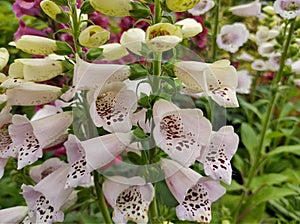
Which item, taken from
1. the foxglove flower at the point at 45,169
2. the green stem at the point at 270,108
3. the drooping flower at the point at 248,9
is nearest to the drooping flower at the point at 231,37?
the drooping flower at the point at 248,9

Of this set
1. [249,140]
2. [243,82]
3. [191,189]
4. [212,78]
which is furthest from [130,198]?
[243,82]

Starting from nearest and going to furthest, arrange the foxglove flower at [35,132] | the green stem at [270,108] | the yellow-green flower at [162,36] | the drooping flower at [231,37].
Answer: the yellow-green flower at [162,36] < the foxglove flower at [35,132] < the green stem at [270,108] < the drooping flower at [231,37]

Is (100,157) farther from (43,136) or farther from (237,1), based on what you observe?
(237,1)

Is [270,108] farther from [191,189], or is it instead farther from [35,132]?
[35,132]

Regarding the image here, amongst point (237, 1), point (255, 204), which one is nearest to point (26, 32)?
point (255, 204)

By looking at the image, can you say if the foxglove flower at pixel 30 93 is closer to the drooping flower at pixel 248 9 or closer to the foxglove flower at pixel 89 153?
the foxglove flower at pixel 89 153

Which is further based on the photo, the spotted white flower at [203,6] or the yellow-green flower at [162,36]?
the spotted white flower at [203,6]

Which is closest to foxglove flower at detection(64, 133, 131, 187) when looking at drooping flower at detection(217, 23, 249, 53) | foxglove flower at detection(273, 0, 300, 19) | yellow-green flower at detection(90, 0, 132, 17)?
yellow-green flower at detection(90, 0, 132, 17)
